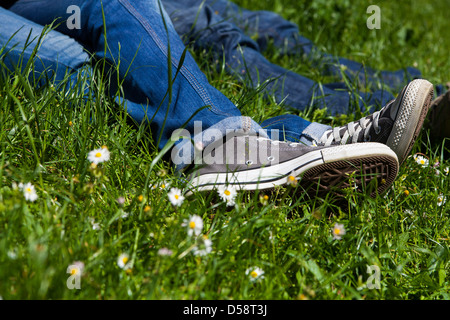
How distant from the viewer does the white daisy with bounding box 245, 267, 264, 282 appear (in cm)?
127

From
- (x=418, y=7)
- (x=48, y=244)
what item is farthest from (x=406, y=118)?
(x=418, y=7)

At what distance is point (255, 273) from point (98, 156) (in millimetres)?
595

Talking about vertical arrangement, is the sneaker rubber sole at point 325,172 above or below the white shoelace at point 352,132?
below

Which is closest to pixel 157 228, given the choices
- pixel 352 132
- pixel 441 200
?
pixel 352 132

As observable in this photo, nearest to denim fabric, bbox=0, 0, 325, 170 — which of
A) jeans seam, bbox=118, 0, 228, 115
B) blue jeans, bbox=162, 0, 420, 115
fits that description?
jeans seam, bbox=118, 0, 228, 115

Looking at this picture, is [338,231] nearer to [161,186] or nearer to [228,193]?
[228,193]

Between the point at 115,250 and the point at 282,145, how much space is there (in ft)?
2.38

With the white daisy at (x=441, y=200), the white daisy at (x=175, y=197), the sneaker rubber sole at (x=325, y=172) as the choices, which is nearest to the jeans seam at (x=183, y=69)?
the sneaker rubber sole at (x=325, y=172)

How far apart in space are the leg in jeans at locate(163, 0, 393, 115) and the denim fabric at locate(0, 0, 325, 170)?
1.56 ft

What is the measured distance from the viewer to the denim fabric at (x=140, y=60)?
66.7 inches

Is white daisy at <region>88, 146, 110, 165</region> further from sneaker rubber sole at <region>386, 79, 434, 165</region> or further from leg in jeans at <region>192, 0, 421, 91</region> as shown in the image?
leg in jeans at <region>192, 0, 421, 91</region>

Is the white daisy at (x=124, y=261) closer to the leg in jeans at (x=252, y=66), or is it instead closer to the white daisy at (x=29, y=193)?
the white daisy at (x=29, y=193)

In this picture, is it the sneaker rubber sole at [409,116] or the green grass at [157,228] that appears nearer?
the green grass at [157,228]
